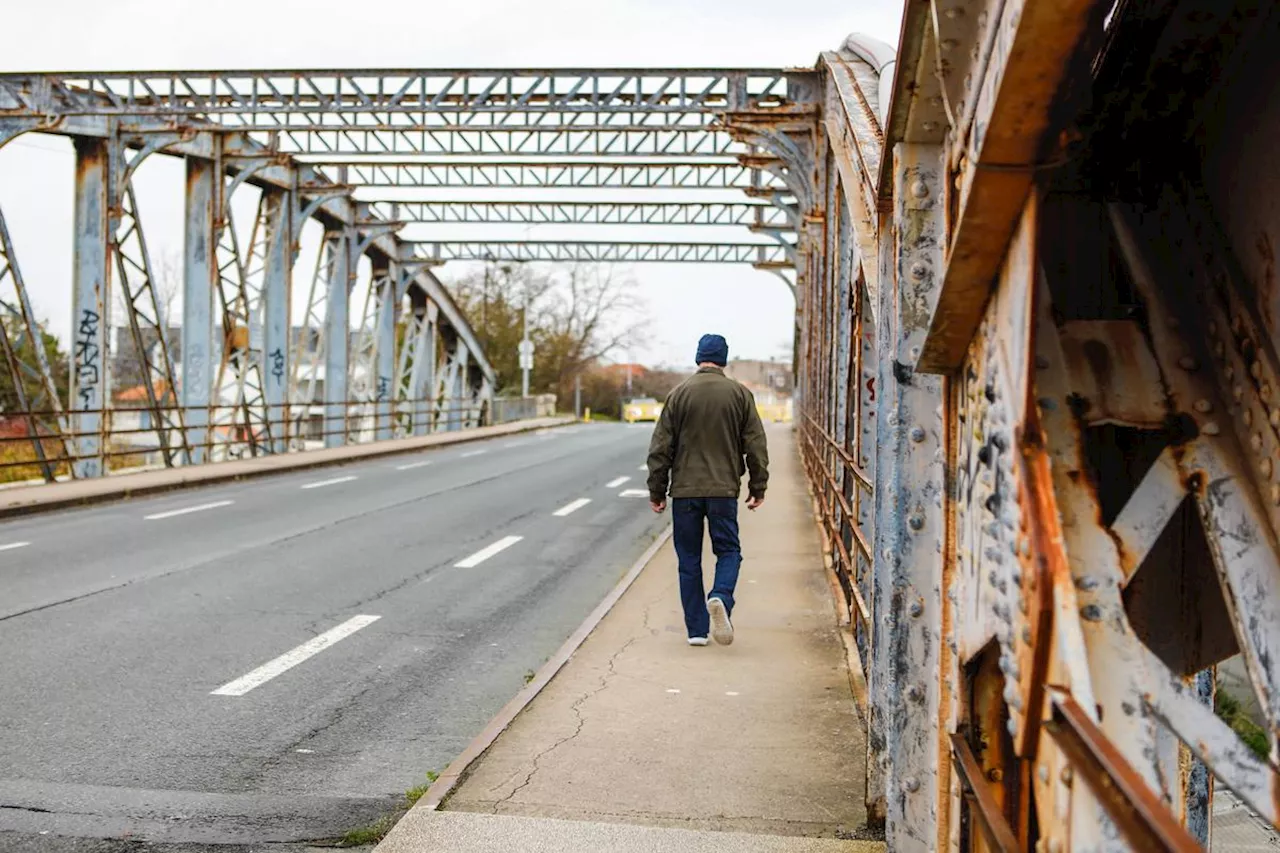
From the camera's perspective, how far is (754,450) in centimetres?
753

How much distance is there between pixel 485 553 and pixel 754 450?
5.43m

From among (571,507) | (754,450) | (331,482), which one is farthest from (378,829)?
(331,482)

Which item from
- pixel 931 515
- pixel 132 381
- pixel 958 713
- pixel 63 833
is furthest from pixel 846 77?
pixel 132 381

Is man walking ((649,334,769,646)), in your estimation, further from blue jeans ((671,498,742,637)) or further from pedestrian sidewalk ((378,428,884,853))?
pedestrian sidewalk ((378,428,884,853))

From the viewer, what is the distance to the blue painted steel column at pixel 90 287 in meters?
20.3

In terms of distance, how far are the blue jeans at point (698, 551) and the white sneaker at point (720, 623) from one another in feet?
0.17

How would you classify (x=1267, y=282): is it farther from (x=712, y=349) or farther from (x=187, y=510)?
(x=187, y=510)

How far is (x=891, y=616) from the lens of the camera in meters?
3.33

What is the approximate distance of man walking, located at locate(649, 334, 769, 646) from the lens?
7355 millimetres

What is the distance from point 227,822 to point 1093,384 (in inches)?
141

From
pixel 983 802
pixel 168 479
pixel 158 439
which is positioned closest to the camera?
pixel 983 802

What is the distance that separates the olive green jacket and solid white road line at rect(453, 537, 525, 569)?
4.40 metres

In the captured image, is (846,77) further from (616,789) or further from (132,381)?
(132,381)

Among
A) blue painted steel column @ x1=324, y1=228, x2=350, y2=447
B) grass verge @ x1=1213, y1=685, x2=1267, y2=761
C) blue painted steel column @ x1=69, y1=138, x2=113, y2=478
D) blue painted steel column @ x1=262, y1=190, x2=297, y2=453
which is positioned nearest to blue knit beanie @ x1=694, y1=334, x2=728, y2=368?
grass verge @ x1=1213, y1=685, x2=1267, y2=761
